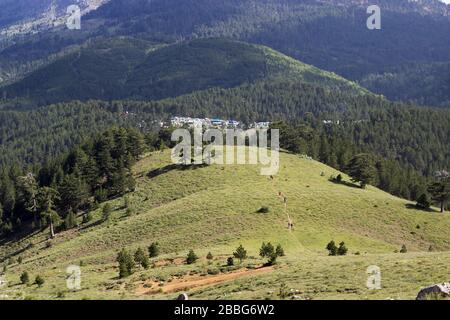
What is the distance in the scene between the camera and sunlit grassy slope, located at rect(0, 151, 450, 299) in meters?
39.4

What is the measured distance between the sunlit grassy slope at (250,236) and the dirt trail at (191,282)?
1023 mm

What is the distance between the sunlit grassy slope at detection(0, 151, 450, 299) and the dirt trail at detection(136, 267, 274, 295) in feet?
3.36

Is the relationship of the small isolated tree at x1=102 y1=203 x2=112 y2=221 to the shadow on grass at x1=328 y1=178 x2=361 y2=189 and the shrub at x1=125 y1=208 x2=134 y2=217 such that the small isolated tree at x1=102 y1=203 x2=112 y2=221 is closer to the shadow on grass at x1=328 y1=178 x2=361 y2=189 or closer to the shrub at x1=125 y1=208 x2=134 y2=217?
the shrub at x1=125 y1=208 x2=134 y2=217

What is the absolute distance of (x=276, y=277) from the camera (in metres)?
41.7

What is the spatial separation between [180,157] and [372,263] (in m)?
81.8

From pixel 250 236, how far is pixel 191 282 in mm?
28760

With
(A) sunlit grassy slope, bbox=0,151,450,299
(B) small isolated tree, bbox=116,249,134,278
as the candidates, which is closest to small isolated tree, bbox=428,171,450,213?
(A) sunlit grassy slope, bbox=0,151,450,299

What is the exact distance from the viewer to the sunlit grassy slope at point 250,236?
39.4 meters

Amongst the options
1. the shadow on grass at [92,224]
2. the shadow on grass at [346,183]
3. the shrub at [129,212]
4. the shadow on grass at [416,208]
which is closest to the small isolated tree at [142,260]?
the shrub at [129,212]

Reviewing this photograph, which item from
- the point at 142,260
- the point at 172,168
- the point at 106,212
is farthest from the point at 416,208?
the point at 142,260

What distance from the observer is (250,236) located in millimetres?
74875

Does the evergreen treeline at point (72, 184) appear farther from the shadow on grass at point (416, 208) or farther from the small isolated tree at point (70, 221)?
the shadow on grass at point (416, 208)

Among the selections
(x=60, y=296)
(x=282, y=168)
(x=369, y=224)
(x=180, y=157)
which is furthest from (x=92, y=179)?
(x=60, y=296)

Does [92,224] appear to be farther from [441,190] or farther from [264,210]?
[441,190]
